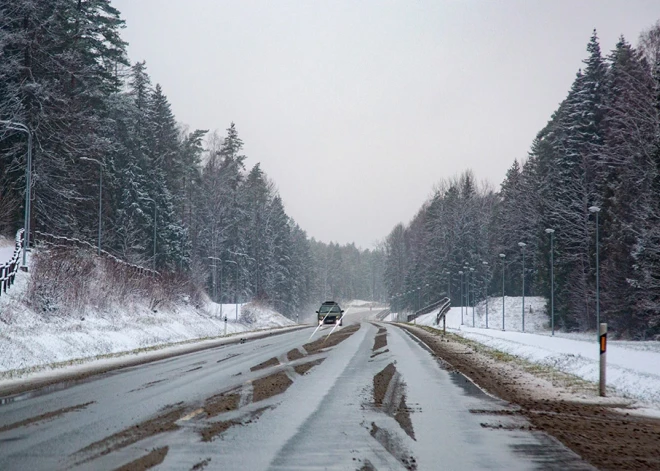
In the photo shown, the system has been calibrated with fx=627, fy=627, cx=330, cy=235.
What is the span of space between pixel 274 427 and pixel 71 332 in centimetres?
1843

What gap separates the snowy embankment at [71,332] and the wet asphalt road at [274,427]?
5.40 m

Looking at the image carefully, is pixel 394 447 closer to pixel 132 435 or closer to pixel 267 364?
pixel 132 435

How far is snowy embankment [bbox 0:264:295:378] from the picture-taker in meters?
19.2

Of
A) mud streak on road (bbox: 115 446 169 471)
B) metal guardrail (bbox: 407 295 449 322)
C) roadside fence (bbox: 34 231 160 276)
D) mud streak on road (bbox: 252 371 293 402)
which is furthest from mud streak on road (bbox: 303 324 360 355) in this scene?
metal guardrail (bbox: 407 295 449 322)

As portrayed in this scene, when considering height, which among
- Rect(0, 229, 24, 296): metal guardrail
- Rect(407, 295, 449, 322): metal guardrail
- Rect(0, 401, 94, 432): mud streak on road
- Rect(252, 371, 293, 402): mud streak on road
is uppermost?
Rect(0, 229, 24, 296): metal guardrail

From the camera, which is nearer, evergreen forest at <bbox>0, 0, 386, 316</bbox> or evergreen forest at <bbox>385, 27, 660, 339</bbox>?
evergreen forest at <bbox>0, 0, 386, 316</bbox>

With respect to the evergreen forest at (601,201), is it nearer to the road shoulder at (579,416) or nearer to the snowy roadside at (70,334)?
the road shoulder at (579,416)

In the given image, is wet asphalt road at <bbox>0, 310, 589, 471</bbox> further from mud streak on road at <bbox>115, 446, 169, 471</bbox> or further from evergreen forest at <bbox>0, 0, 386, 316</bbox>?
evergreen forest at <bbox>0, 0, 386, 316</bbox>

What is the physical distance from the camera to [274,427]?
8.72 metres

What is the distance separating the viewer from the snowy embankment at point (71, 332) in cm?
1925

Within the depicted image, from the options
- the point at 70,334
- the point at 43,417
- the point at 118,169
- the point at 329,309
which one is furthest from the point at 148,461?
the point at 118,169

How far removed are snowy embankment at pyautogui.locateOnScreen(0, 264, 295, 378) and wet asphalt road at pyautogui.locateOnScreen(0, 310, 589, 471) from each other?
A: 5401mm

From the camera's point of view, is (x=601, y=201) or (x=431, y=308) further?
(x=431, y=308)

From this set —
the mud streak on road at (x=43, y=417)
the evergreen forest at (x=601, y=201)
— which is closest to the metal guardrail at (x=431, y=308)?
the evergreen forest at (x=601, y=201)
